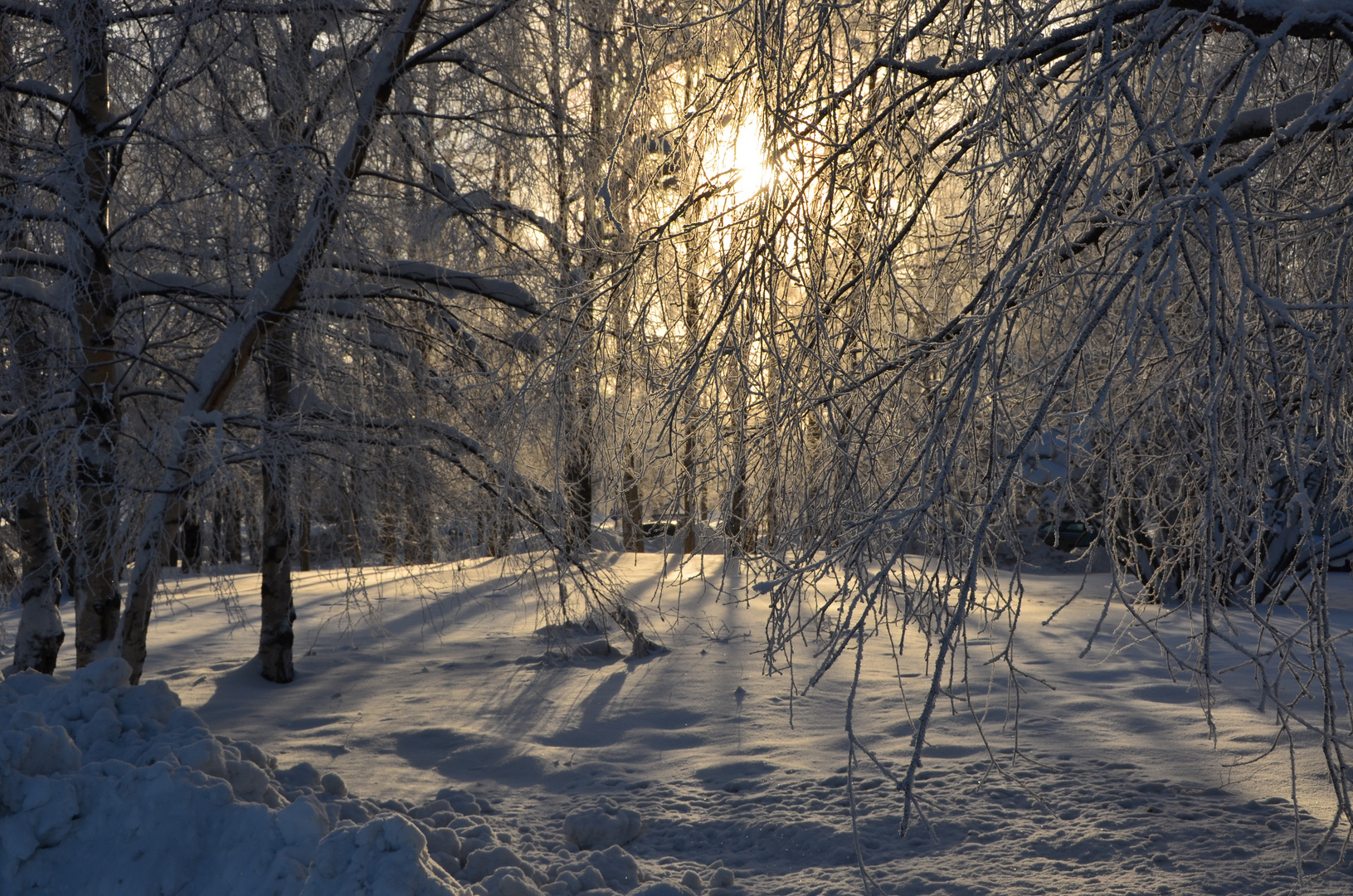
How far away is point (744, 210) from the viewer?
3420 mm

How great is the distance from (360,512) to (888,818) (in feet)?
10.8

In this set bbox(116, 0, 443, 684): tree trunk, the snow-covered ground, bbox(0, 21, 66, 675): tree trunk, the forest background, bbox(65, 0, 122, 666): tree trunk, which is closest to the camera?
the forest background

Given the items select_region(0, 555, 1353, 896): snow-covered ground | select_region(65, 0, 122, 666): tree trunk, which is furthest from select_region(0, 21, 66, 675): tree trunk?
select_region(0, 555, 1353, 896): snow-covered ground

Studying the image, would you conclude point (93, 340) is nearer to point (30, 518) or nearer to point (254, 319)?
point (254, 319)

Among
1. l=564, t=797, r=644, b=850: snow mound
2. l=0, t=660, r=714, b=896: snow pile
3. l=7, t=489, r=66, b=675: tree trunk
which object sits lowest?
l=564, t=797, r=644, b=850: snow mound

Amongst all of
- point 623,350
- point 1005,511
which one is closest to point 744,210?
point 623,350

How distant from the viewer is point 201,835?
10.3 feet

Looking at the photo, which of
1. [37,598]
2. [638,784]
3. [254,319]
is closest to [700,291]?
[638,784]

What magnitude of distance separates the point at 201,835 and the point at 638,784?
6.39 feet

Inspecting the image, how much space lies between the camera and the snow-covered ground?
3.12 meters

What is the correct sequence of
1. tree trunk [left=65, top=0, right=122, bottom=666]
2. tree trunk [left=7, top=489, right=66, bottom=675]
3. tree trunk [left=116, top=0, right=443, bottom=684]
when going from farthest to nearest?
tree trunk [left=7, top=489, right=66, bottom=675]
tree trunk [left=116, top=0, right=443, bottom=684]
tree trunk [left=65, top=0, right=122, bottom=666]

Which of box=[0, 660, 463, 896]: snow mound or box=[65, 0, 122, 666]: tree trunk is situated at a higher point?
box=[65, 0, 122, 666]: tree trunk

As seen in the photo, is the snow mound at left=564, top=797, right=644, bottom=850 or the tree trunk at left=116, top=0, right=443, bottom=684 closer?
the snow mound at left=564, top=797, right=644, bottom=850

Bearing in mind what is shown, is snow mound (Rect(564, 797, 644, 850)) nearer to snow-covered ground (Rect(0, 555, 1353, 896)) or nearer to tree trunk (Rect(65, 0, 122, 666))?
snow-covered ground (Rect(0, 555, 1353, 896))
